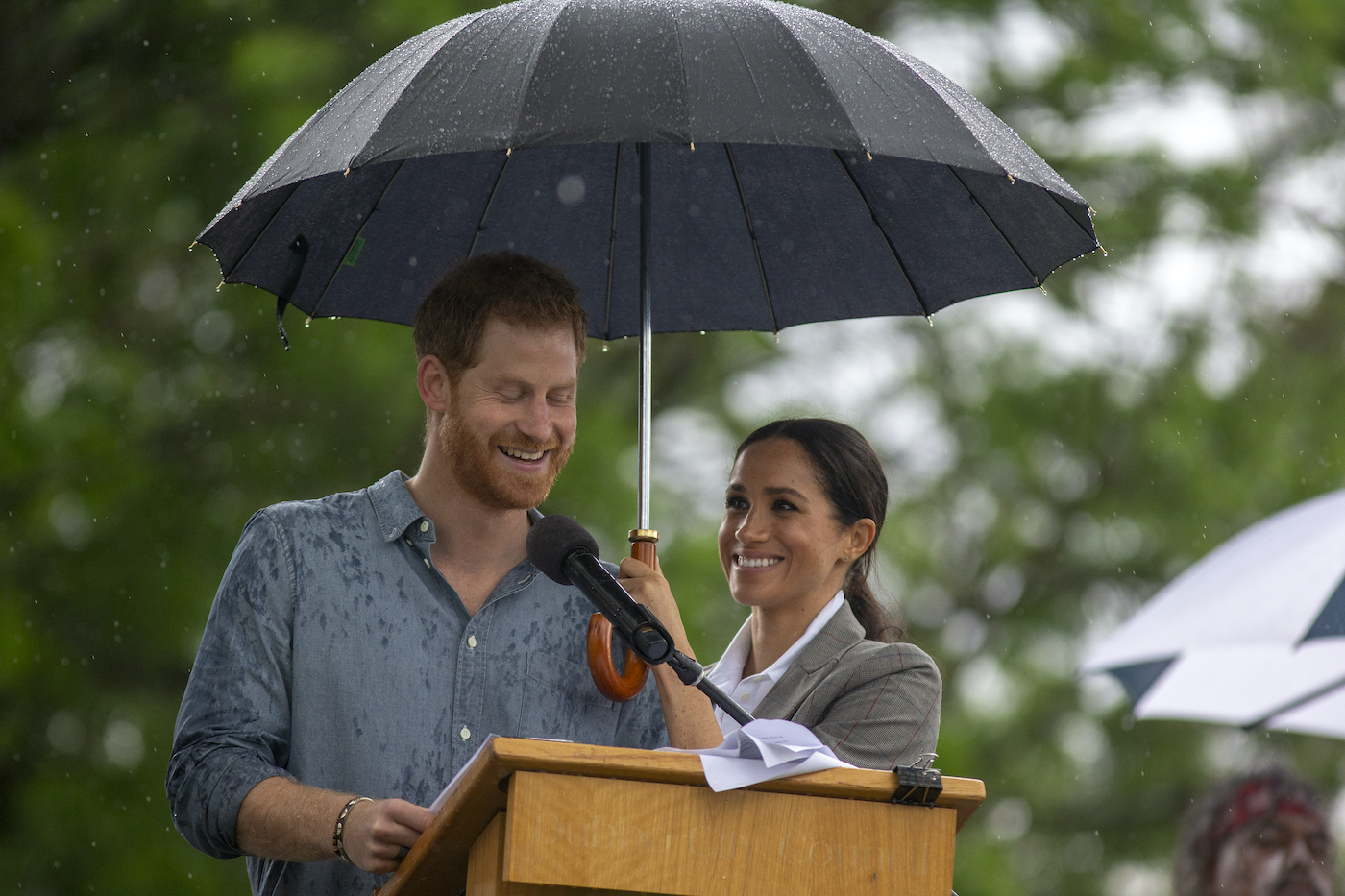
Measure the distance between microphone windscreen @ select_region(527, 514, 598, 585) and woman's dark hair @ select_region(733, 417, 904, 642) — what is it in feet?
4.56

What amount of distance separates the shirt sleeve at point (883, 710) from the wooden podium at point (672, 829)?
48.3 inches

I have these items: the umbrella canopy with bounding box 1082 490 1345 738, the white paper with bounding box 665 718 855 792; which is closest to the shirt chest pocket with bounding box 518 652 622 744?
the white paper with bounding box 665 718 855 792

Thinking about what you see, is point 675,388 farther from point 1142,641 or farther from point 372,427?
point 1142,641

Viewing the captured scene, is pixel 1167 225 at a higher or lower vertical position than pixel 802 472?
higher

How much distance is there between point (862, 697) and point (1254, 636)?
2.17 meters

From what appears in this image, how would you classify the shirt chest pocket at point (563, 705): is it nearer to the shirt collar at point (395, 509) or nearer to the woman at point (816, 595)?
the shirt collar at point (395, 509)

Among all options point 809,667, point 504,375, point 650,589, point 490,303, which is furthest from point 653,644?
point 809,667

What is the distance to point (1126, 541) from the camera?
13.0 meters

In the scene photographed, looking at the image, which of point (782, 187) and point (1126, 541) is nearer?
point (782, 187)

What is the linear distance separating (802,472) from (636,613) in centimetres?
155

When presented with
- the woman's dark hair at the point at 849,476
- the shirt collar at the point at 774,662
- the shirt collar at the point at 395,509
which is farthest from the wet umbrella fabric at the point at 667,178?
the shirt collar at the point at 774,662

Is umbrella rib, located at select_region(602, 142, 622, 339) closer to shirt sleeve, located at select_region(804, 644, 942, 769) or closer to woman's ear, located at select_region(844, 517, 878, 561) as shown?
woman's ear, located at select_region(844, 517, 878, 561)

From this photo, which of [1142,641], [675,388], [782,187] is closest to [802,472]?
[782,187]

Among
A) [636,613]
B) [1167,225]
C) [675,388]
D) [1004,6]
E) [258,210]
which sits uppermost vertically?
[1004,6]
